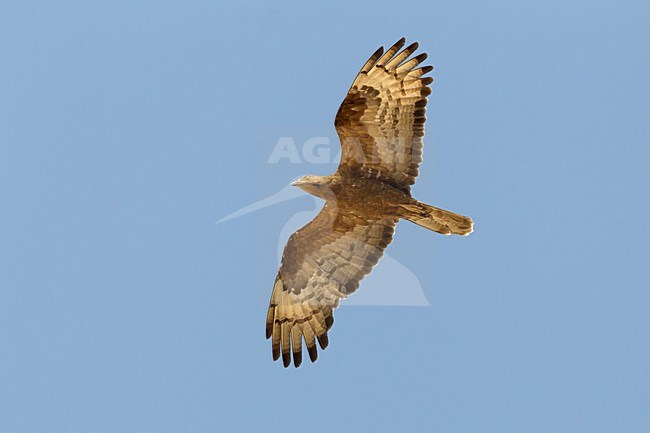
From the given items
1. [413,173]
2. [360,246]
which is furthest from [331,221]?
[413,173]

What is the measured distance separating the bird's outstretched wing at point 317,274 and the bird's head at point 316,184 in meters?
0.69

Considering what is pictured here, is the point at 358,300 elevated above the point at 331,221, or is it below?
below

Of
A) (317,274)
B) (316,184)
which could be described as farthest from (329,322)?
(316,184)

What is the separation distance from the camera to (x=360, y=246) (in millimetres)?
15664

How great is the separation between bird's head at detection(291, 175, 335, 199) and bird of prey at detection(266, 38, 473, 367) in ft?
0.04

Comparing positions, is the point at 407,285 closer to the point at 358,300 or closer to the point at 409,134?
the point at 358,300

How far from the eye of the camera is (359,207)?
595 inches

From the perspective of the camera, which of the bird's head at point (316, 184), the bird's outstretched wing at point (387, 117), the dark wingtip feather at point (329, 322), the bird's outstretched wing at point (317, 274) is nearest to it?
the bird's outstretched wing at point (387, 117)

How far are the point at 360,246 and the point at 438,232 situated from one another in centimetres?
135

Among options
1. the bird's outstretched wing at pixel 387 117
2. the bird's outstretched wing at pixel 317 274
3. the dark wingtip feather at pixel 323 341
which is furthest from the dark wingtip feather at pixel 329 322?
the bird's outstretched wing at pixel 387 117

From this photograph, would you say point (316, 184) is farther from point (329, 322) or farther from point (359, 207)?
point (329, 322)

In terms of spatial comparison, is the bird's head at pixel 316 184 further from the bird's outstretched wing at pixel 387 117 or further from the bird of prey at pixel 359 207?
the bird's outstretched wing at pixel 387 117

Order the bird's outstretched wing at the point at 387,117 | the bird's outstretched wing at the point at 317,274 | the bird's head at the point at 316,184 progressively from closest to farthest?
the bird's outstretched wing at the point at 387,117 → the bird's head at the point at 316,184 → the bird's outstretched wing at the point at 317,274

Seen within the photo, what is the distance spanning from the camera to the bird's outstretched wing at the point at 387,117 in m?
14.2
